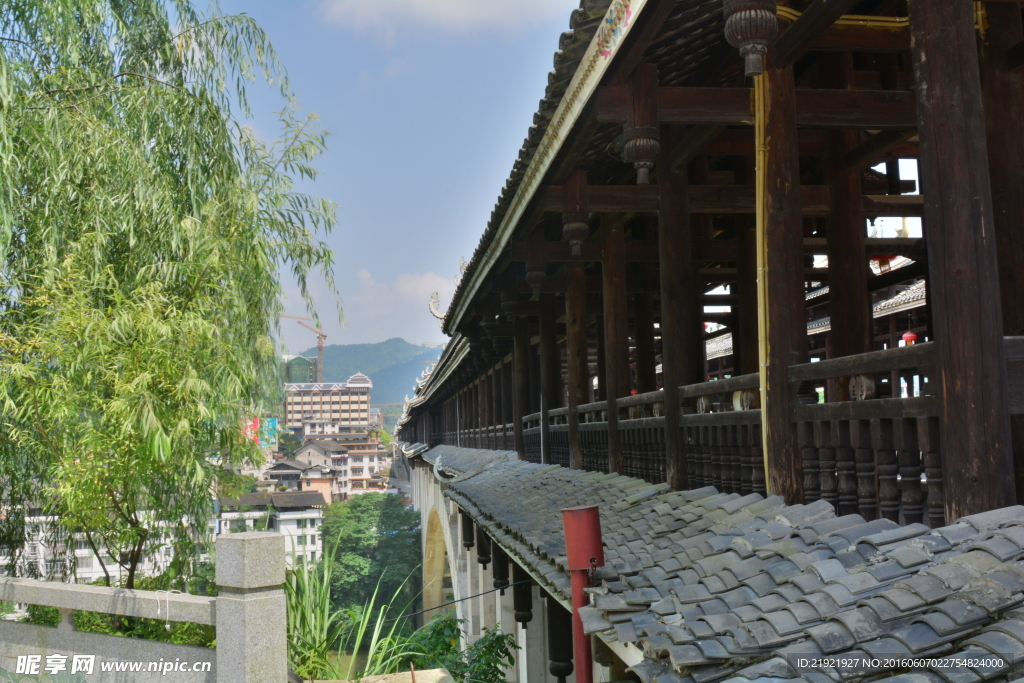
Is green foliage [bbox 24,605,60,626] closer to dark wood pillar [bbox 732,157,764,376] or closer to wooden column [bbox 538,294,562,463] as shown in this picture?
wooden column [bbox 538,294,562,463]

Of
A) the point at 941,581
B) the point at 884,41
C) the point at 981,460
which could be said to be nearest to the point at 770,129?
the point at 884,41

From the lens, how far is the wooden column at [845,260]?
6176 millimetres

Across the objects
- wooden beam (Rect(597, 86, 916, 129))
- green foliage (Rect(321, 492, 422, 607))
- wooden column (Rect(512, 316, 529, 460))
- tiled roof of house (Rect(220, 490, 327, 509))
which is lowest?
green foliage (Rect(321, 492, 422, 607))

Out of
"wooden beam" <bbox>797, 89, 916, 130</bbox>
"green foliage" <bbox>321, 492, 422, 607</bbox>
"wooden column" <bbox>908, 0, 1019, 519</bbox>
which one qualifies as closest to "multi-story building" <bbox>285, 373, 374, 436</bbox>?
"green foliage" <bbox>321, 492, 422, 607</bbox>

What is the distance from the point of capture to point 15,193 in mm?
7820

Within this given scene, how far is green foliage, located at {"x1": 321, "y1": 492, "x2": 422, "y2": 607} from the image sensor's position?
4750 centimetres

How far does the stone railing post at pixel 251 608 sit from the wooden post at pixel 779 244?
11.2ft

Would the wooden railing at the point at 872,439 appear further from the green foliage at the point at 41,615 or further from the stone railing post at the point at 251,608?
the green foliage at the point at 41,615

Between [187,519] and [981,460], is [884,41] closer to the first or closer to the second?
[981,460]

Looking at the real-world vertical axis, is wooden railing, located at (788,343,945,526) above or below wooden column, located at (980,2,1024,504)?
below

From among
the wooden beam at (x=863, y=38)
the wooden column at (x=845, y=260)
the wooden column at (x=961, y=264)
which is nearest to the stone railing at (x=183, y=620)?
the wooden column at (x=845, y=260)

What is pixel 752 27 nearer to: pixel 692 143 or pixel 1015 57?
pixel 1015 57

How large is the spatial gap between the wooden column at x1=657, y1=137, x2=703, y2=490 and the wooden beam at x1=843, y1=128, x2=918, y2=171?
1196mm

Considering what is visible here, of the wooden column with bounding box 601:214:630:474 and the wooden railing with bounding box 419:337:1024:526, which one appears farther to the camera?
the wooden column with bounding box 601:214:630:474
